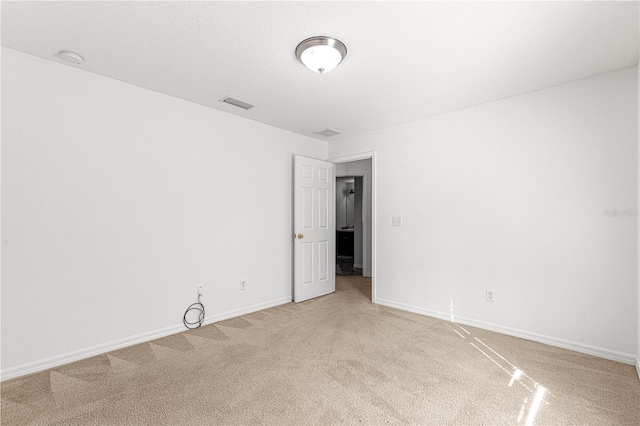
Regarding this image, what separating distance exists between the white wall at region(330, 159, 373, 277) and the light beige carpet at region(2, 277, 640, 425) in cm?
289

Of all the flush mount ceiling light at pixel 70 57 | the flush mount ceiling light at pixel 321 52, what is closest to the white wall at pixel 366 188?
the flush mount ceiling light at pixel 321 52

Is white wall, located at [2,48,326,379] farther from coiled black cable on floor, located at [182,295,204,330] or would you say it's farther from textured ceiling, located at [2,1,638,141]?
textured ceiling, located at [2,1,638,141]

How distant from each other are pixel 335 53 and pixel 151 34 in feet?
4.26

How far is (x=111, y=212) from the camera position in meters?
2.67

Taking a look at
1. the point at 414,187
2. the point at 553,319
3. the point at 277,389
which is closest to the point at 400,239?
the point at 414,187

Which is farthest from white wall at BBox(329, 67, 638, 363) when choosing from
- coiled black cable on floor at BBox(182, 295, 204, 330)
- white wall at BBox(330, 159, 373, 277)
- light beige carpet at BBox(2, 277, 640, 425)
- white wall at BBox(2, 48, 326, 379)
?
coiled black cable on floor at BBox(182, 295, 204, 330)

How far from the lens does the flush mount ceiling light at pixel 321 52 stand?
6.77 feet

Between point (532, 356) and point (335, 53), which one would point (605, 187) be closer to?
point (532, 356)

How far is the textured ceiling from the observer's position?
1.80m

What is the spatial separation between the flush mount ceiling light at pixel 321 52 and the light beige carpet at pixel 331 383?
238 centimetres

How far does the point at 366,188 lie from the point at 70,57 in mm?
4880

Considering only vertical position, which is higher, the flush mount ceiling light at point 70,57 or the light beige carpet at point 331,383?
the flush mount ceiling light at point 70,57

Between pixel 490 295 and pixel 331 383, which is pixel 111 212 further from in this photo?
pixel 490 295

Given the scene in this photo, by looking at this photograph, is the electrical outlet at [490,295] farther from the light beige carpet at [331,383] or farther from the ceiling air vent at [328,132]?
the ceiling air vent at [328,132]
